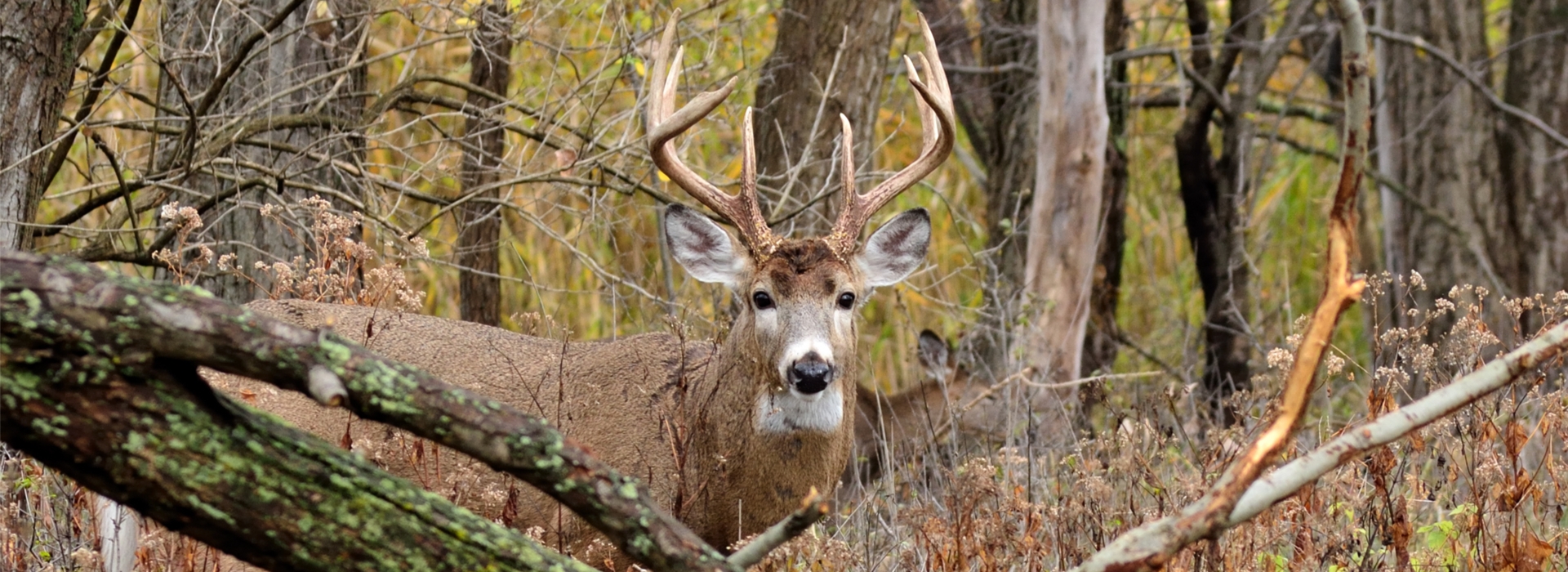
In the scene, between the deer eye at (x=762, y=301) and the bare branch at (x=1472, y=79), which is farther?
the bare branch at (x=1472, y=79)

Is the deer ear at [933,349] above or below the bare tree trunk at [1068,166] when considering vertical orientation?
below

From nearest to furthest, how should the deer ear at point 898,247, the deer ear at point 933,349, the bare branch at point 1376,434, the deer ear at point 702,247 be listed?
the bare branch at point 1376,434 → the deer ear at point 702,247 → the deer ear at point 898,247 → the deer ear at point 933,349

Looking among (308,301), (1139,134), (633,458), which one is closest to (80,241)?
(308,301)

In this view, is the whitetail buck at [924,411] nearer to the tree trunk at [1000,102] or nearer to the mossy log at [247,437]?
the tree trunk at [1000,102]

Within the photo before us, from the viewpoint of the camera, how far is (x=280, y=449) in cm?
284

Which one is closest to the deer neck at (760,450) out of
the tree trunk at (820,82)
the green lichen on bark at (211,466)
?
the green lichen on bark at (211,466)

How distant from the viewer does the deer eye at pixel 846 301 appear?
535cm

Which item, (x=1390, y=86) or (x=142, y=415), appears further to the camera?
(x=1390, y=86)

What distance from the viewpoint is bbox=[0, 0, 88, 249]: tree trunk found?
474cm

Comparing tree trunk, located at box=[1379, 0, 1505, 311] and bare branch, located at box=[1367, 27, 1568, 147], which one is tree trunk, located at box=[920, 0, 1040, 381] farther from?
tree trunk, located at box=[1379, 0, 1505, 311]

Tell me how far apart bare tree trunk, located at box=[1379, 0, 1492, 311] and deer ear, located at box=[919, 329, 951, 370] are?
3.91 m

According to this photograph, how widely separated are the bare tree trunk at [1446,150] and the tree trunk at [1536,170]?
100 millimetres

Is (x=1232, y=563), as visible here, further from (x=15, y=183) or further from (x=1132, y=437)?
(x=15, y=183)

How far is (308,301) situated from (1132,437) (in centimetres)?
289
